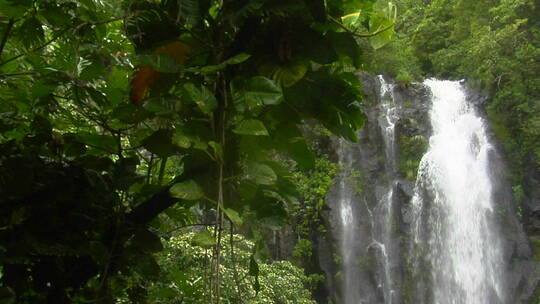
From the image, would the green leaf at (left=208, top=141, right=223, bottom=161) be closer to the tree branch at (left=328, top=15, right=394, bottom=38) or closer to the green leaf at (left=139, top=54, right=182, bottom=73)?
the green leaf at (left=139, top=54, right=182, bottom=73)

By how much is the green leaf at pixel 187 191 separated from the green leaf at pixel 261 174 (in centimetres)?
10

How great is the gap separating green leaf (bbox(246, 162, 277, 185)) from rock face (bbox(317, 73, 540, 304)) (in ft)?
31.7

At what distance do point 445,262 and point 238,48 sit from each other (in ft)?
33.1

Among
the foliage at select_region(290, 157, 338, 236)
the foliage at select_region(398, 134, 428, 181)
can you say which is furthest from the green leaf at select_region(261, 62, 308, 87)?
the foliage at select_region(398, 134, 428, 181)

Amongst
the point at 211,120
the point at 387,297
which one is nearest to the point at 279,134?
the point at 211,120

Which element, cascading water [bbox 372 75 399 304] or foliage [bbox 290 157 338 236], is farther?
foliage [bbox 290 157 338 236]

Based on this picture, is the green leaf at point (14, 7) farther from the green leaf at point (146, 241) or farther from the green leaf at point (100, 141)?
the green leaf at point (146, 241)

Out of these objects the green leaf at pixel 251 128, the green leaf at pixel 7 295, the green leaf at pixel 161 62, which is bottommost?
the green leaf at pixel 7 295

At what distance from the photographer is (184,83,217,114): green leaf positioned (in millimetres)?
744

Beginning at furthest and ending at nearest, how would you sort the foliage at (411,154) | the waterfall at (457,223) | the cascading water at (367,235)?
the foliage at (411,154) < the cascading water at (367,235) < the waterfall at (457,223)

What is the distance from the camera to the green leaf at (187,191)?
0.74m

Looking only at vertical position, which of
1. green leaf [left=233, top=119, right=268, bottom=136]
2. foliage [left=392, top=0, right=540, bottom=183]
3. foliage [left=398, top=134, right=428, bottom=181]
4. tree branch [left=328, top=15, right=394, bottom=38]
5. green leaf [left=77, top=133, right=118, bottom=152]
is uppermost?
foliage [left=392, top=0, right=540, bottom=183]

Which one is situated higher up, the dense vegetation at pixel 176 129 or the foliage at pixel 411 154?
the foliage at pixel 411 154

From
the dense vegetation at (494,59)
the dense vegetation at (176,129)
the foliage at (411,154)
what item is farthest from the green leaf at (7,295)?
the dense vegetation at (494,59)
